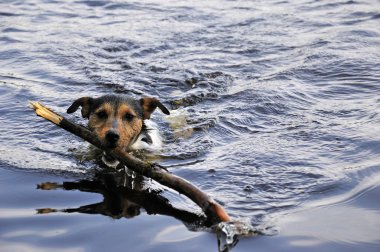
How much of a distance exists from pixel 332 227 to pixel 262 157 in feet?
6.53

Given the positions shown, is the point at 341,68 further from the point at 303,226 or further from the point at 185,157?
the point at 303,226

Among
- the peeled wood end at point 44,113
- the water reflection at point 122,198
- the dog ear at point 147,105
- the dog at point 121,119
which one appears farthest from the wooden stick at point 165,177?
the dog ear at point 147,105

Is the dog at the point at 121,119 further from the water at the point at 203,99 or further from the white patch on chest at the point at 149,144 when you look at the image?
the water at the point at 203,99

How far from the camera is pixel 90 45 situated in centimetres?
1145

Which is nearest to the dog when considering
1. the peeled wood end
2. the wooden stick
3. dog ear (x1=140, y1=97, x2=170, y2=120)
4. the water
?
dog ear (x1=140, y1=97, x2=170, y2=120)

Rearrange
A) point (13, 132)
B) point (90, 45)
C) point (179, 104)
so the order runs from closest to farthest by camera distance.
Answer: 1. point (13, 132)
2. point (179, 104)
3. point (90, 45)

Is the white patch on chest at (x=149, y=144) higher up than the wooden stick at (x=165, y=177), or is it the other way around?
the wooden stick at (x=165, y=177)

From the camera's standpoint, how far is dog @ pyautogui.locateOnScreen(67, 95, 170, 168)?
21.1ft

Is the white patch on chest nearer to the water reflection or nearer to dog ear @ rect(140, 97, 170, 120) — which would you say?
dog ear @ rect(140, 97, 170, 120)

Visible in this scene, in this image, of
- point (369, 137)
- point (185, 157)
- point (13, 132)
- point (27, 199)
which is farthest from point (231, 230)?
point (13, 132)

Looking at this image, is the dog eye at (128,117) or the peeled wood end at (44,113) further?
the dog eye at (128,117)

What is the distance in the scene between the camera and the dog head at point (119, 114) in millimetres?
6443

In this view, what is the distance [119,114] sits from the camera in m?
6.77

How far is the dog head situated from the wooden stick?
475 mm
